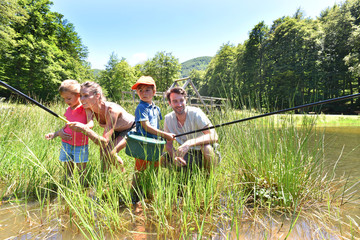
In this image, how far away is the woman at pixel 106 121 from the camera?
188 centimetres

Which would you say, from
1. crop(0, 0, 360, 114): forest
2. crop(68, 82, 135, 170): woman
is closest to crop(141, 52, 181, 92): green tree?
crop(0, 0, 360, 114): forest

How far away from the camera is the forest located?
2059cm

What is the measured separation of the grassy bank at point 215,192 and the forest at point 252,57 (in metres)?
13.9

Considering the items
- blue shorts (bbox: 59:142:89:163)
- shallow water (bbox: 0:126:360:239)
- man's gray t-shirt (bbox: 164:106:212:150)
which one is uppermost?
man's gray t-shirt (bbox: 164:106:212:150)

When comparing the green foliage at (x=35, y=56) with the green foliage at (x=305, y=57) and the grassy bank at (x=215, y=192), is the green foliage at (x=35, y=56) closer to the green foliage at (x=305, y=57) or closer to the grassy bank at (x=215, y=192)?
the green foliage at (x=305, y=57)

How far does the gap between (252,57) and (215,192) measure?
35027 millimetres

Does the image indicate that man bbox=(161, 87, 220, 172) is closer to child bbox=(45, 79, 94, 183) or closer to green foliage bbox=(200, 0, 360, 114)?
child bbox=(45, 79, 94, 183)

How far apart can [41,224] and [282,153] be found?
7.44 feet

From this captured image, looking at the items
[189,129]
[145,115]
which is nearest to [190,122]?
[189,129]

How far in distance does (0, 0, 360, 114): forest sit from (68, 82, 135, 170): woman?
14173 mm

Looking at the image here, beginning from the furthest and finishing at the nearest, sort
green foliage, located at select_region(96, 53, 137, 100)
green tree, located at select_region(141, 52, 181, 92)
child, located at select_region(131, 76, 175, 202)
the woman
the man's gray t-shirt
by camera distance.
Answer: green tree, located at select_region(141, 52, 181, 92)
green foliage, located at select_region(96, 53, 137, 100)
the man's gray t-shirt
child, located at select_region(131, 76, 175, 202)
the woman

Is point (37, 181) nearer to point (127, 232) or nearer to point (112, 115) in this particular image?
point (112, 115)

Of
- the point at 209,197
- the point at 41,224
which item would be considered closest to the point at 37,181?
the point at 41,224

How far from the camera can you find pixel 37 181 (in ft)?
7.27
